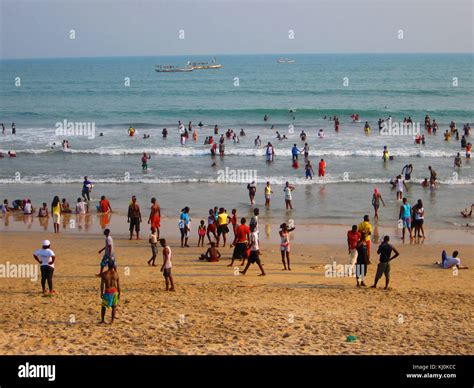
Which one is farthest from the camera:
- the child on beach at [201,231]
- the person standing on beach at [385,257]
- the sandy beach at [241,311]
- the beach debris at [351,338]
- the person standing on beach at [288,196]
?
the person standing on beach at [288,196]

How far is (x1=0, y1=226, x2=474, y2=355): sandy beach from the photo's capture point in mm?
9969

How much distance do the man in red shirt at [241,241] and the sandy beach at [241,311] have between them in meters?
0.37

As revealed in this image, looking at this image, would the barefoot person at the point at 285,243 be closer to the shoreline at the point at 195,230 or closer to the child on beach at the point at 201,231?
the child on beach at the point at 201,231

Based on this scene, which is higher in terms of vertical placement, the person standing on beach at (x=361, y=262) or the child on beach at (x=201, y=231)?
the child on beach at (x=201, y=231)

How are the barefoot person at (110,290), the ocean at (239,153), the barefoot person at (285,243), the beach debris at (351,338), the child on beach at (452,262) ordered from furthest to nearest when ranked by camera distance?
the ocean at (239,153) < the child on beach at (452,262) < the barefoot person at (285,243) < the barefoot person at (110,290) < the beach debris at (351,338)

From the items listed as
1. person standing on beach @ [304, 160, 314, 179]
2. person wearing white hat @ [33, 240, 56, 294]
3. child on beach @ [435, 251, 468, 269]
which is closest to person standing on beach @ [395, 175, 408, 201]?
person standing on beach @ [304, 160, 314, 179]

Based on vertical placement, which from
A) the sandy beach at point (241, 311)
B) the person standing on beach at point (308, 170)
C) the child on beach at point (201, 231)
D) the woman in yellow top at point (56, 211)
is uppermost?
the person standing on beach at point (308, 170)

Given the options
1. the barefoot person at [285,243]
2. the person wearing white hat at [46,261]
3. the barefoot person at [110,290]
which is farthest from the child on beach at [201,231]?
the barefoot person at [110,290]

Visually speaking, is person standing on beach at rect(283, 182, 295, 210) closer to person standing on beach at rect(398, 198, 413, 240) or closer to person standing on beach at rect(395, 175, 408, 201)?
person standing on beach at rect(395, 175, 408, 201)

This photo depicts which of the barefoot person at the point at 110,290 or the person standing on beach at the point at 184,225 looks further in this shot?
the person standing on beach at the point at 184,225

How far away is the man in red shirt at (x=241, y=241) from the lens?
15.0m

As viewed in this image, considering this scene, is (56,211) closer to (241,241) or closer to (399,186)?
(241,241)
